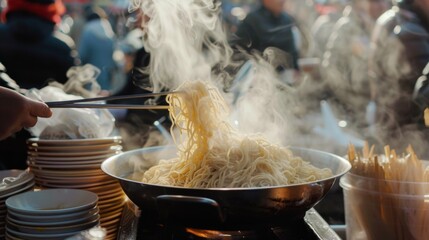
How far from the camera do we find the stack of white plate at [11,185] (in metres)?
2.11

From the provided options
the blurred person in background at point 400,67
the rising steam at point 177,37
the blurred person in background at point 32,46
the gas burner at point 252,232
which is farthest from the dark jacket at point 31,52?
the blurred person in background at point 400,67

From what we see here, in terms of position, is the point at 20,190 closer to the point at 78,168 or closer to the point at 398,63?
the point at 78,168

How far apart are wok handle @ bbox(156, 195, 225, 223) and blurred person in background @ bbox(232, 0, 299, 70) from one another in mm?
3227

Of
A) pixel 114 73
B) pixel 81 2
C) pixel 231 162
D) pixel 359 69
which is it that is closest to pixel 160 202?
pixel 231 162

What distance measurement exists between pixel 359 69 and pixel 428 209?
4.11 m

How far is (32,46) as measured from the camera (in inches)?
155

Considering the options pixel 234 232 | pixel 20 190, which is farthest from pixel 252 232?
pixel 20 190

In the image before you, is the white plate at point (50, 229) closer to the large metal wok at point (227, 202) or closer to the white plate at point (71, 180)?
the large metal wok at point (227, 202)

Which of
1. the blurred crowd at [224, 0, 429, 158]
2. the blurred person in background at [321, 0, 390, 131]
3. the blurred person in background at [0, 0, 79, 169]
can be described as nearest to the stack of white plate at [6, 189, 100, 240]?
the blurred person in background at [0, 0, 79, 169]

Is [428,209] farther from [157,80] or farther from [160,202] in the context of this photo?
[157,80]

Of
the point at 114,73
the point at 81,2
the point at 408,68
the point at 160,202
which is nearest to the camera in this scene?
the point at 160,202

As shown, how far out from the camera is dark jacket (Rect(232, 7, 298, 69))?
4.92 metres

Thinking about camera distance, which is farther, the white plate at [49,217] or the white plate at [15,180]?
the white plate at [15,180]

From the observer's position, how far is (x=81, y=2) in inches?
529
